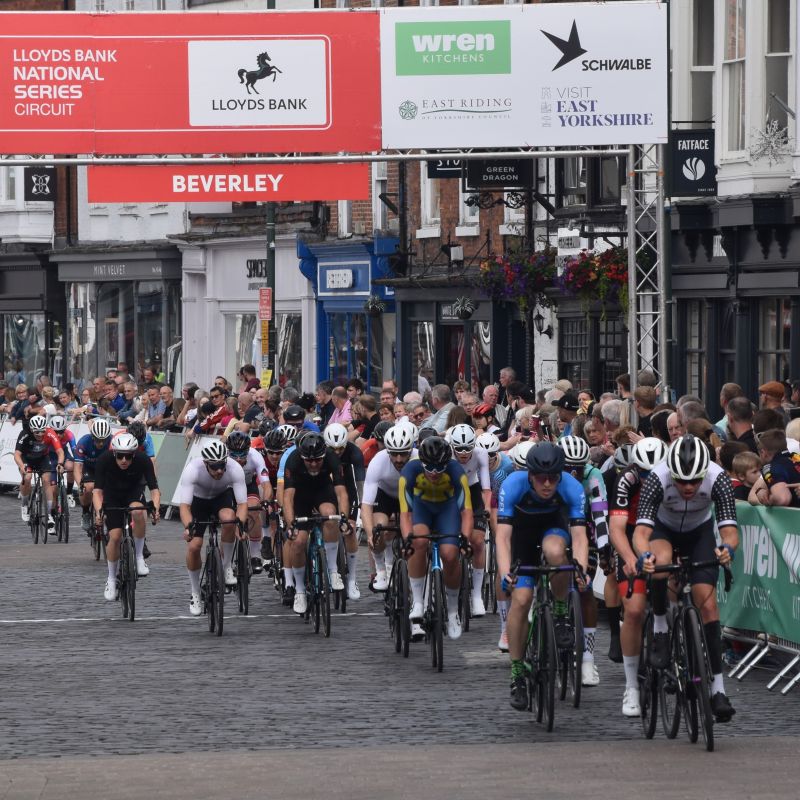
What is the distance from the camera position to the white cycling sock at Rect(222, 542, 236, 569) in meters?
18.2

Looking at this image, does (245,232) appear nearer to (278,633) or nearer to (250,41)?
(250,41)

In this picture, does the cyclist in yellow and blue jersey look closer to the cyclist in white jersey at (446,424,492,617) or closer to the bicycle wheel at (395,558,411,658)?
the bicycle wheel at (395,558,411,658)

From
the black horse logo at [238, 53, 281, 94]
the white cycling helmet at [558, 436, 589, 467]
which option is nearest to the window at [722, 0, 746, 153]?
the black horse logo at [238, 53, 281, 94]

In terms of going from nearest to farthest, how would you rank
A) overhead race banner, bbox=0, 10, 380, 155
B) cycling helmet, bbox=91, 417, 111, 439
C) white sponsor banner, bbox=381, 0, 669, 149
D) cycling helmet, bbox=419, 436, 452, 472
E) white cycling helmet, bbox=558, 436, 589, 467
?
white cycling helmet, bbox=558, 436, 589, 467
cycling helmet, bbox=419, 436, 452, 472
cycling helmet, bbox=91, 417, 111, 439
white sponsor banner, bbox=381, 0, 669, 149
overhead race banner, bbox=0, 10, 380, 155

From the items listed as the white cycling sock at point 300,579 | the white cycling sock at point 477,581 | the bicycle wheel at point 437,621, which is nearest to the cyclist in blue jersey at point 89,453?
the white cycling sock at point 300,579

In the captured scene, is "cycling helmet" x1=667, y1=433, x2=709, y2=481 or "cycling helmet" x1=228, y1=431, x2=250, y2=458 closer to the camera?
"cycling helmet" x1=667, y1=433, x2=709, y2=481

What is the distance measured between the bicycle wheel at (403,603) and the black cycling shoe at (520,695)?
10.0ft

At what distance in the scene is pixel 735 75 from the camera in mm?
25312

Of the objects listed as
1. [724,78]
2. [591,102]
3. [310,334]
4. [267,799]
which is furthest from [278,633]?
[310,334]

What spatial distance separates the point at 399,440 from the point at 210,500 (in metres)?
2.44

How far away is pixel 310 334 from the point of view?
137ft

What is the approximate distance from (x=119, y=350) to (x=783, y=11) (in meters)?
28.3

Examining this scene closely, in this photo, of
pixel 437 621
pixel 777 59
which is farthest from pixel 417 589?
pixel 777 59

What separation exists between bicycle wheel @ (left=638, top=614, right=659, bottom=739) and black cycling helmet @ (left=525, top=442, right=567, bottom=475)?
3.63ft
